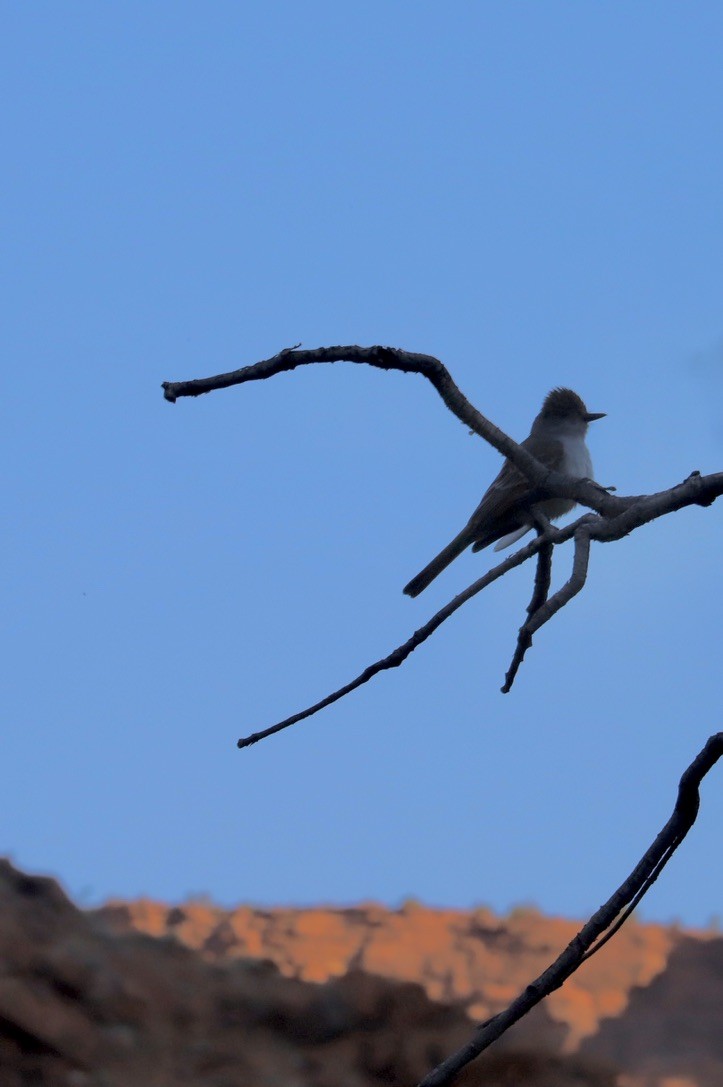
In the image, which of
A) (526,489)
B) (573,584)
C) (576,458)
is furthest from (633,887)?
(576,458)

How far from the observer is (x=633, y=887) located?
2.29m

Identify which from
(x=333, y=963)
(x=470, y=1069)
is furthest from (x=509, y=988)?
(x=333, y=963)

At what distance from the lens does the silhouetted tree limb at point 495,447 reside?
281 cm

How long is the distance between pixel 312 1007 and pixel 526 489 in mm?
3786

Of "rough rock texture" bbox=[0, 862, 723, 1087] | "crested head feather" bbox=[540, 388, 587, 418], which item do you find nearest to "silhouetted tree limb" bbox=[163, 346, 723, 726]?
"crested head feather" bbox=[540, 388, 587, 418]

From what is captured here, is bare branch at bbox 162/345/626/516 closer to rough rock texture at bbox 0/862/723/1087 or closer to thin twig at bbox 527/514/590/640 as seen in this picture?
thin twig at bbox 527/514/590/640

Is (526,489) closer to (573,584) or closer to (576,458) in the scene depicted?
(576,458)

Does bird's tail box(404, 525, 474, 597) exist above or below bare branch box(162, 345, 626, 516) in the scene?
above

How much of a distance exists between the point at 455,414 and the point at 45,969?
20.7 ft

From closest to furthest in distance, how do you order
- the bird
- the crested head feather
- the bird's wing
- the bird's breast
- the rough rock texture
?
1. the bird
2. the bird's wing
3. the bird's breast
4. the rough rock texture
5. the crested head feather

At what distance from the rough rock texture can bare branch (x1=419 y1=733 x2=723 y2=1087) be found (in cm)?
623

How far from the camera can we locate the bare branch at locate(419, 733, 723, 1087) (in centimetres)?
222

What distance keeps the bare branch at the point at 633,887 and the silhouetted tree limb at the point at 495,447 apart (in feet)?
1.73

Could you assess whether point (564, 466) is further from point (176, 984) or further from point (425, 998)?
point (176, 984)
